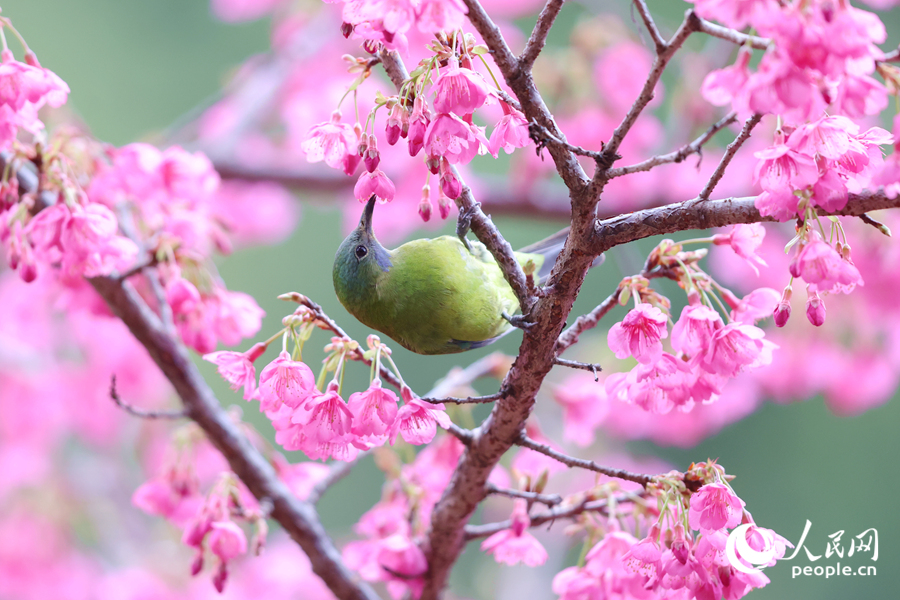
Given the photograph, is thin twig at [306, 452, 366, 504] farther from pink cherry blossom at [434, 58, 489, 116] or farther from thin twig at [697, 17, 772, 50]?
thin twig at [697, 17, 772, 50]

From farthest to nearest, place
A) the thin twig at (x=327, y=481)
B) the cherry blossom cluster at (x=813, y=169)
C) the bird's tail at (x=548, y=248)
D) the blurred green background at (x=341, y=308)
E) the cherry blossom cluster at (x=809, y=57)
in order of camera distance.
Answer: the blurred green background at (x=341, y=308), the bird's tail at (x=548, y=248), the thin twig at (x=327, y=481), the cherry blossom cluster at (x=813, y=169), the cherry blossom cluster at (x=809, y=57)

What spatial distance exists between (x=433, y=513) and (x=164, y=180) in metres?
0.76

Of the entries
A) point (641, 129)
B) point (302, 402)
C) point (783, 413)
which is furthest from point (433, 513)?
point (783, 413)

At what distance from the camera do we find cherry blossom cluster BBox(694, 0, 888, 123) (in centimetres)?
55

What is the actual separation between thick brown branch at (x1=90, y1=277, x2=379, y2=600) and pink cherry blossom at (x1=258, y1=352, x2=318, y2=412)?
56 cm

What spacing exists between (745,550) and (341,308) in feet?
13.0

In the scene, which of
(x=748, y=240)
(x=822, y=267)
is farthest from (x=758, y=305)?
(x=822, y=267)

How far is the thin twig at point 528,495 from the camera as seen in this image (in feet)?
3.34

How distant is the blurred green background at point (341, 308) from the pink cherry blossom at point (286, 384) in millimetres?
2904

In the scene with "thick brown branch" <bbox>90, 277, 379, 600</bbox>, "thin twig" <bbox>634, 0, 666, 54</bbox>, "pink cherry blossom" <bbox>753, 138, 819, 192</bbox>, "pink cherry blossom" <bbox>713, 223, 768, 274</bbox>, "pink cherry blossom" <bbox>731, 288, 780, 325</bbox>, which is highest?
"pink cherry blossom" <bbox>713, 223, 768, 274</bbox>

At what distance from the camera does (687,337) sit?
814 millimetres

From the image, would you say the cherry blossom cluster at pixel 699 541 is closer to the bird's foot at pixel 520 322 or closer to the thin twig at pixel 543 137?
the bird's foot at pixel 520 322

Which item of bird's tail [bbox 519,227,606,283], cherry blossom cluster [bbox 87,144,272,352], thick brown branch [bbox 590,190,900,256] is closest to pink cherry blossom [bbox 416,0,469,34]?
thick brown branch [bbox 590,190,900,256]

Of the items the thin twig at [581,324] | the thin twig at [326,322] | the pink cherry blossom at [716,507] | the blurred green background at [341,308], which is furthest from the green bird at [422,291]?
the blurred green background at [341,308]
